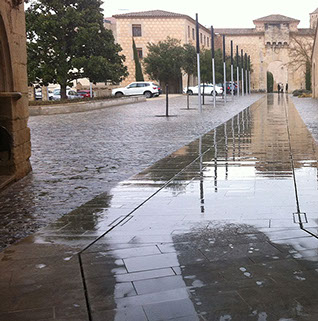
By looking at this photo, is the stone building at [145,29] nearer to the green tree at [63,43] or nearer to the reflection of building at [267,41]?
the reflection of building at [267,41]

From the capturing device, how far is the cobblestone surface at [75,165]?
5781 mm

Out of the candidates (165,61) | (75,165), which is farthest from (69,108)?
(165,61)

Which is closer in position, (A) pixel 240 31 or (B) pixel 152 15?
(B) pixel 152 15

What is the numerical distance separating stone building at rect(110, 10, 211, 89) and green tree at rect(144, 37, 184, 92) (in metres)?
9.62

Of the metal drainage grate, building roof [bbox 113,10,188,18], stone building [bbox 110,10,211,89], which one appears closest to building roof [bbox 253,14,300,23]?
stone building [bbox 110,10,211,89]

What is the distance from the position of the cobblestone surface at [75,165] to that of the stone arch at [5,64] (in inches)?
55.2

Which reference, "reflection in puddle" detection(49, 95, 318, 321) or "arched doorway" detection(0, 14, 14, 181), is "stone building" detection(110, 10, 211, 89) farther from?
"reflection in puddle" detection(49, 95, 318, 321)

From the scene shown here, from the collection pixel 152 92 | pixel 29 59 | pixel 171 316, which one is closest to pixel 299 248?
pixel 171 316

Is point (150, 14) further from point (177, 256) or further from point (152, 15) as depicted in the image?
point (177, 256)

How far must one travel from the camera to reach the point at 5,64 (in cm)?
769

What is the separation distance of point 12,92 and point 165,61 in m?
43.8

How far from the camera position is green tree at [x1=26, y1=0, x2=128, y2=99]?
28656 millimetres

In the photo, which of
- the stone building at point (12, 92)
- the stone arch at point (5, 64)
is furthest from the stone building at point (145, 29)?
the stone arch at point (5, 64)

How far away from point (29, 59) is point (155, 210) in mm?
24815
